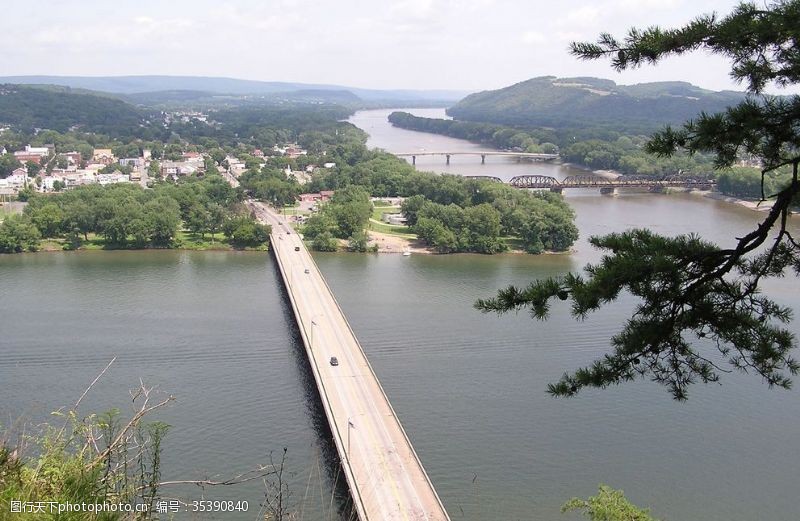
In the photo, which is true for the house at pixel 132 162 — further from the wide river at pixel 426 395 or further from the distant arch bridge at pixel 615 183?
the wide river at pixel 426 395

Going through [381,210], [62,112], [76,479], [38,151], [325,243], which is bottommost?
[325,243]

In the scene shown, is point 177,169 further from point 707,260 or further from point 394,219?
point 707,260

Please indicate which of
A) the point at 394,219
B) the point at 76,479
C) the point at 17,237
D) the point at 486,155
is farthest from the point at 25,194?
the point at 76,479

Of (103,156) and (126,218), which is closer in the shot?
(126,218)

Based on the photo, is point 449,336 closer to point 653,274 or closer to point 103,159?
point 653,274

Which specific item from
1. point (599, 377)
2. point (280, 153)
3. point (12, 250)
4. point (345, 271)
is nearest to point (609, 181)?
point (345, 271)

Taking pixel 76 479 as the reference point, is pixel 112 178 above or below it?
below

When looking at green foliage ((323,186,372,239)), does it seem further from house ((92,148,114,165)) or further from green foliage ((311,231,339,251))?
house ((92,148,114,165))
